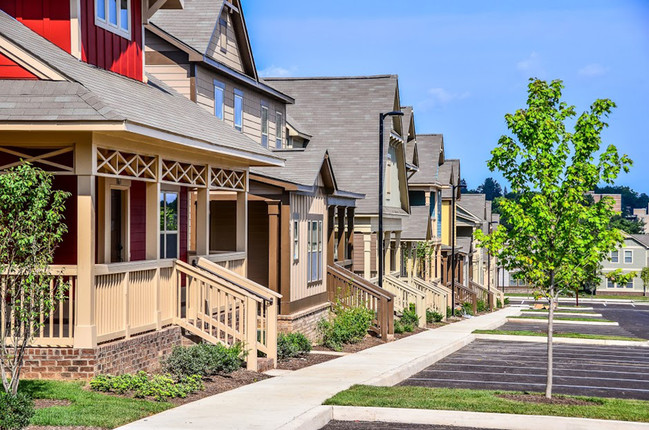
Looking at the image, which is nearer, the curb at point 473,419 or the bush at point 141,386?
the curb at point 473,419

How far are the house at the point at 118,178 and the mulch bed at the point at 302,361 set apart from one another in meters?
0.60

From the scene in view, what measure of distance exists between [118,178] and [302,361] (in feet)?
21.9

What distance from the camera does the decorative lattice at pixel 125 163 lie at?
14438 millimetres

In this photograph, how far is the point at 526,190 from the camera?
17016 millimetres

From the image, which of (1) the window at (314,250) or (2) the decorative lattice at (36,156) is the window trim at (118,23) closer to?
(2) the decorative lattice at (36,156)

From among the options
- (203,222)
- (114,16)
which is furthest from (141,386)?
(114,16)

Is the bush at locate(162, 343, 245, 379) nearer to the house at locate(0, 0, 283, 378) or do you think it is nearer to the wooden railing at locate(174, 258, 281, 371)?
the house at locate(0, 0, 283, 378)

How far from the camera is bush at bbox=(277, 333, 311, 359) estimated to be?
66.9 ft

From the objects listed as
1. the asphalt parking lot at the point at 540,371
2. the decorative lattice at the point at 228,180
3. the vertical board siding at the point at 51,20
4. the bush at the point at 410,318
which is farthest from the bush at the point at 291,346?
the bush at the point at 410,318

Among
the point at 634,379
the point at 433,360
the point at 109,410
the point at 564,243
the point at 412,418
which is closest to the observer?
the point at 109,410

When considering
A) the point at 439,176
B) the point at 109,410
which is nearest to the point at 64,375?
the point at 109,410

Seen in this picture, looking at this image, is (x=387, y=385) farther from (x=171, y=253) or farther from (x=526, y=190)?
(x=171, y=253)

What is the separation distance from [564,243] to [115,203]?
8879mm

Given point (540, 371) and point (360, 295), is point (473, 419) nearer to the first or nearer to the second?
point (540, 371)
